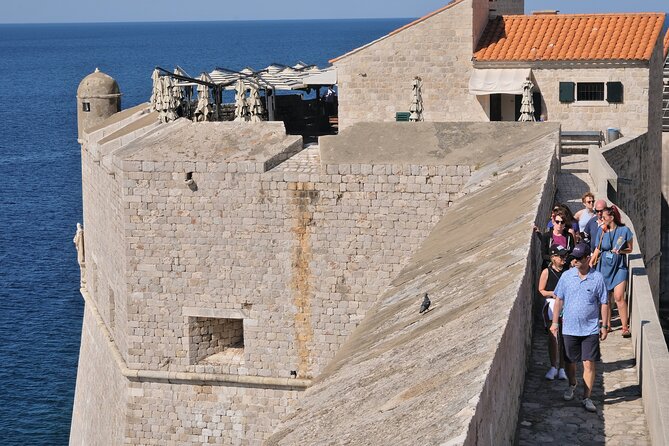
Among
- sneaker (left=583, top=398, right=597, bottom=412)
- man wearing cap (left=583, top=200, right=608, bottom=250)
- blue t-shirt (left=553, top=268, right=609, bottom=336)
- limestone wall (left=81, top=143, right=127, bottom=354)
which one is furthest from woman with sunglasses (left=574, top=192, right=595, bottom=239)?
limestone wall (left=81, top=143, right=127, bottom=354)

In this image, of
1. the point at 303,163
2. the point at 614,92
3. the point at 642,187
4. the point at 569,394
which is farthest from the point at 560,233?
the point at 642,187

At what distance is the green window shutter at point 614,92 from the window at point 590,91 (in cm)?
16

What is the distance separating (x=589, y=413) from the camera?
33.1 ft

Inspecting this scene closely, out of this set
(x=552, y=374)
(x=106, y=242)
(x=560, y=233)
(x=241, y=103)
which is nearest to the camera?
(x=552, y=374)

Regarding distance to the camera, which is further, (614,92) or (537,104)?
(537,104)

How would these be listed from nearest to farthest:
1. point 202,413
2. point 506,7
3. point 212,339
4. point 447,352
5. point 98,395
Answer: point 447,352 → point 212,339 → point 202,413 → point 98,395 → point 506,7

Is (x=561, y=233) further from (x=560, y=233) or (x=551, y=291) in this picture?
(x=551, y=291)

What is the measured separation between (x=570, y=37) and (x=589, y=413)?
18.8 m

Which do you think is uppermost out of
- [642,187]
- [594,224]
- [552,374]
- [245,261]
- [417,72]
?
[417,72]

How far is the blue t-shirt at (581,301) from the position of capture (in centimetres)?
1027

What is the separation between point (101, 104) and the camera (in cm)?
2823

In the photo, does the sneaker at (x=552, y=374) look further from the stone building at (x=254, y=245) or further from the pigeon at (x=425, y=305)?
the stone building at (x=254, y=245)

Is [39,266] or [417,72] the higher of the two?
[417,72]

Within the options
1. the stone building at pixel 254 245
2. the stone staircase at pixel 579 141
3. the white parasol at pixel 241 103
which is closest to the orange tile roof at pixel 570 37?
the stone staircase at pixel 579 141
